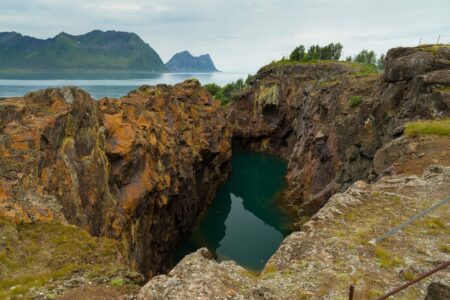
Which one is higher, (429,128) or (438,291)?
(429,128)

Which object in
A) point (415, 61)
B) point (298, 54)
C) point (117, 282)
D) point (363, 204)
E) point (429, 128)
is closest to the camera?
point (117, 282)

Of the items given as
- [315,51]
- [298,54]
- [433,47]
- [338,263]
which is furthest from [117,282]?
[315,51]

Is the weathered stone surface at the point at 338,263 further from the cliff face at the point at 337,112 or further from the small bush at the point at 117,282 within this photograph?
the cliff face at the point at 337,112

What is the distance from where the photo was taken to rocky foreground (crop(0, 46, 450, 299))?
1411cm

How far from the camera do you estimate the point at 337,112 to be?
58.5 m

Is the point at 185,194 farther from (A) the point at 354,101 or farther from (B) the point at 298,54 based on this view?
(B) the point at 298,54

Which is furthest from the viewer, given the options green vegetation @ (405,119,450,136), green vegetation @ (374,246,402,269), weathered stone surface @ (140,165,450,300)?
green vegetation @ (405,119,450,136)

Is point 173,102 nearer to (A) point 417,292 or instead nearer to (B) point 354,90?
(B) point 354,90

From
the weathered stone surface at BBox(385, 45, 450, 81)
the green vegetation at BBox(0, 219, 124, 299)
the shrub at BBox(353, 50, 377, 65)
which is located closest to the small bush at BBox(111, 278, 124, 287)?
the green vegetation at BBox(0, 219, 124, 299)

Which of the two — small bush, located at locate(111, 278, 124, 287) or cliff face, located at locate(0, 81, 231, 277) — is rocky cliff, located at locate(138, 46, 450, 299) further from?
cliff face, located at locate(0, 81, 231, 277)

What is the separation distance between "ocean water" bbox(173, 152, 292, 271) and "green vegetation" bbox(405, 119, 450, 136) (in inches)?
897

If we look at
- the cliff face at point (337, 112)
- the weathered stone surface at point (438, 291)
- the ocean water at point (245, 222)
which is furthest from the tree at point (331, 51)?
the weathered stone surface at point (438, 291)

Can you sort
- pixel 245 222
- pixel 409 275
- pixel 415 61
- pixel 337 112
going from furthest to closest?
pixel 337 112 → pixel 245 222 → pixel 415 61 → pixel 409 275

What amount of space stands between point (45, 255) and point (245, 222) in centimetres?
4369
